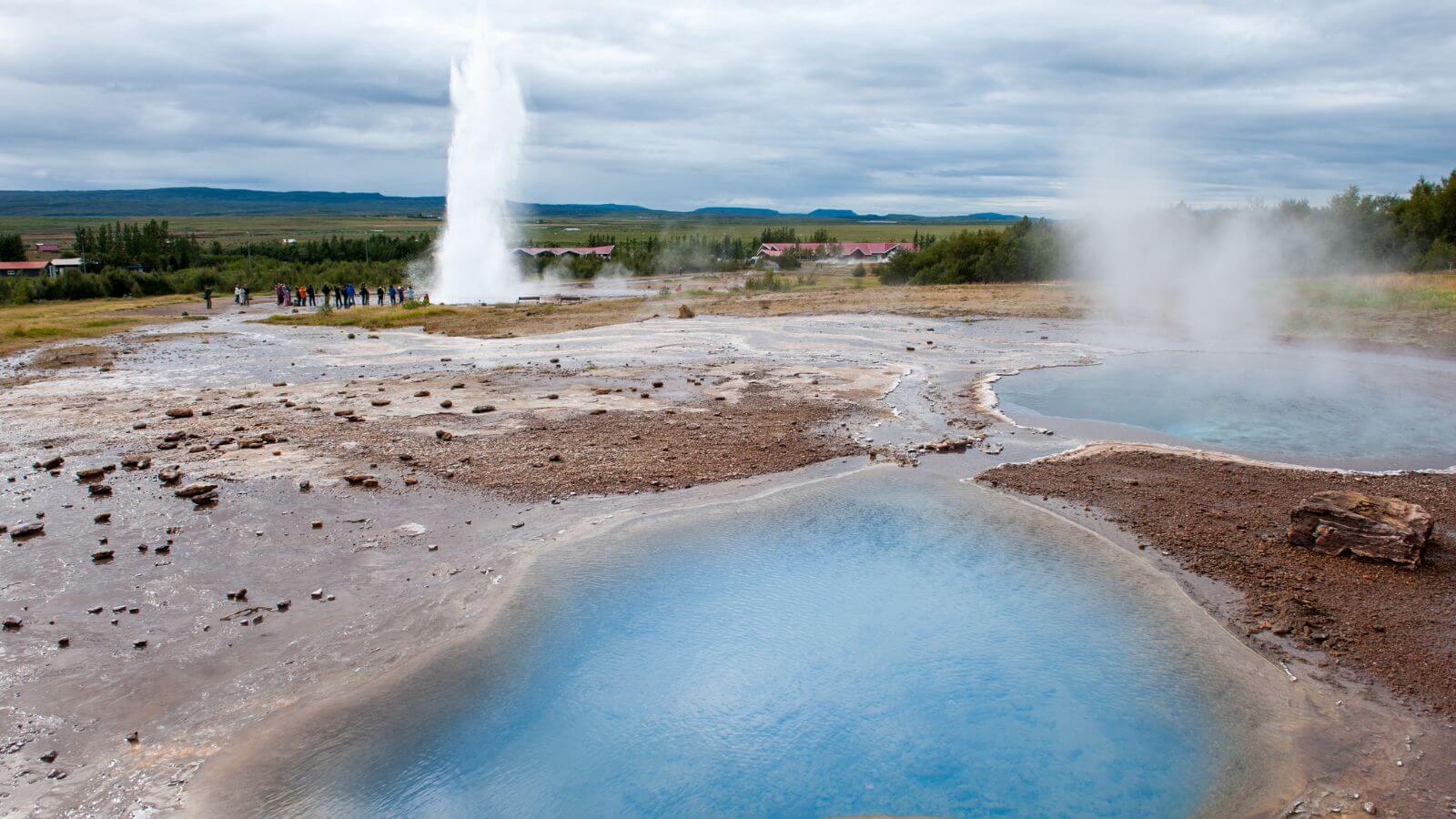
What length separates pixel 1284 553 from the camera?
23.1ft

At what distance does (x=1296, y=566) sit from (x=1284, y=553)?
25cm

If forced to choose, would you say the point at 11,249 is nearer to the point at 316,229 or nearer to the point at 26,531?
the point at 316,229

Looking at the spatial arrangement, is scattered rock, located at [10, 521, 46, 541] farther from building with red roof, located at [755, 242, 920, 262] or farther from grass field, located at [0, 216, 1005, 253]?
grass field, located at [0, 216, 1005, 253]

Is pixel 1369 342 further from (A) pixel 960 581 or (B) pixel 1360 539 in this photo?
(A) pixel 960 581

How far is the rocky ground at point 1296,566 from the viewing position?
5.27m

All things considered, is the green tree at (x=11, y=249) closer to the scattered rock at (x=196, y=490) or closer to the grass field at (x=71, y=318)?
the grass field at (x=71, y=318)

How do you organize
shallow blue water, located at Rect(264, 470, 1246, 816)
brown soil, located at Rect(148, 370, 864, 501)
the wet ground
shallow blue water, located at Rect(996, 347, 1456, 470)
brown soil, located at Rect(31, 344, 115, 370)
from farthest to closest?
brown soil, located at Rect(31, 344, 115, 370), shallow blue water, located at Rect(996, 347, 1456, 470), brown soil, located at Rect(148, 370, 864, 501), the wet ground, shallow blue water, located at Rect(264, 470, 1246, 816)

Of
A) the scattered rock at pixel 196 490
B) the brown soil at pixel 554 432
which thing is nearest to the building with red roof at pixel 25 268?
the brown soil at pixel 554 432

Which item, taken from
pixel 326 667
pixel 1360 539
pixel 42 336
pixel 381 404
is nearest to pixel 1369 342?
pixel 1360 539

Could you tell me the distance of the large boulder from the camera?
667cm

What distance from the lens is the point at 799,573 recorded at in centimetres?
698

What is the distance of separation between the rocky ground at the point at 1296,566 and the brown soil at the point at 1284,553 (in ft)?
0.03

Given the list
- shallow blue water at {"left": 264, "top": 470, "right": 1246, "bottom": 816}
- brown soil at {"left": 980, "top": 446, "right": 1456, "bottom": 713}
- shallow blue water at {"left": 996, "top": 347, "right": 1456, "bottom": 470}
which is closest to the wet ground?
shallow blue water at {"left": 264, "top": 470, "right": 1246, "bottom": 816}

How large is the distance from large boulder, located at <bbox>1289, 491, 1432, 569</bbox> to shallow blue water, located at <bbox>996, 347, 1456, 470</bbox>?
2959 mm
